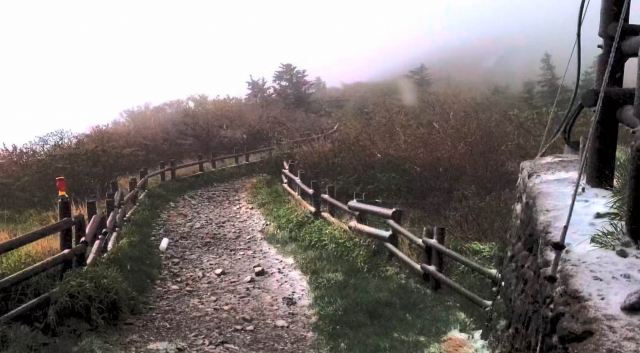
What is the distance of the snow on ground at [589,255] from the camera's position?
2.66 metres

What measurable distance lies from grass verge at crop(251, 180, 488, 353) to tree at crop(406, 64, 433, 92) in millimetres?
20806

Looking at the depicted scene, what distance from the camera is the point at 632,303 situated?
2.54 meters

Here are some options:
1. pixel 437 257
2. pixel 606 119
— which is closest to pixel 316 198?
pixel 437 257

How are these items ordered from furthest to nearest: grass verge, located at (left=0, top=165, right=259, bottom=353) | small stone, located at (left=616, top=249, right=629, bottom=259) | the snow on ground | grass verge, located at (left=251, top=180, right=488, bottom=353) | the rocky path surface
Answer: the rocky path surface → grass verge, located at (left=251, top=180, right=488, bottom=353) → grass verge, located at (left=0, top=165, right=259, bottom=353) → small stone, located at (left=616, top=249, right=629, bottom=259) → the snow on ground

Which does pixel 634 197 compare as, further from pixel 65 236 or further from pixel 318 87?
pixel 318 87

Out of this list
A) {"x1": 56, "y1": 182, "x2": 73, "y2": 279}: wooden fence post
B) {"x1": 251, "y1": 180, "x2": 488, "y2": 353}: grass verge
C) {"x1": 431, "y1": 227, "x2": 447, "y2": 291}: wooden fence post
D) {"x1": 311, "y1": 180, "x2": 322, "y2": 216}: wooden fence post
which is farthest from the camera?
{"x1": 311, "y1": 180, "x2": 322, "y2": 216}: wooden fence post

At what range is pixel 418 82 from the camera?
28844 millimetres

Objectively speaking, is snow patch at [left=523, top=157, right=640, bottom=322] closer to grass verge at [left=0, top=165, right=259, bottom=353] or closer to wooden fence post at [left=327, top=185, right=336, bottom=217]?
grass verge at [left=0, top=165, right=259, bottom=353]

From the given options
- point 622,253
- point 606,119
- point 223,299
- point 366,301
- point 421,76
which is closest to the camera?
point 622,253

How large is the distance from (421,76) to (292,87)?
8.67 m

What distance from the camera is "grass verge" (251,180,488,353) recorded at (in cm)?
518

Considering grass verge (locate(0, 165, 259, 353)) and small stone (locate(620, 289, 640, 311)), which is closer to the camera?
small stone (locate(620, 289, 640, 311))

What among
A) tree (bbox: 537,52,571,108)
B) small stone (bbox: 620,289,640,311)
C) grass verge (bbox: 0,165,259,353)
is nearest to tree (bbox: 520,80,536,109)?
tree (bbox: 537,52,571,108)

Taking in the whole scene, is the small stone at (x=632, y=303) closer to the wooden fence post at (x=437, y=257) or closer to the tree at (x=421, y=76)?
the wooden fence post at (x=437, y=257)
